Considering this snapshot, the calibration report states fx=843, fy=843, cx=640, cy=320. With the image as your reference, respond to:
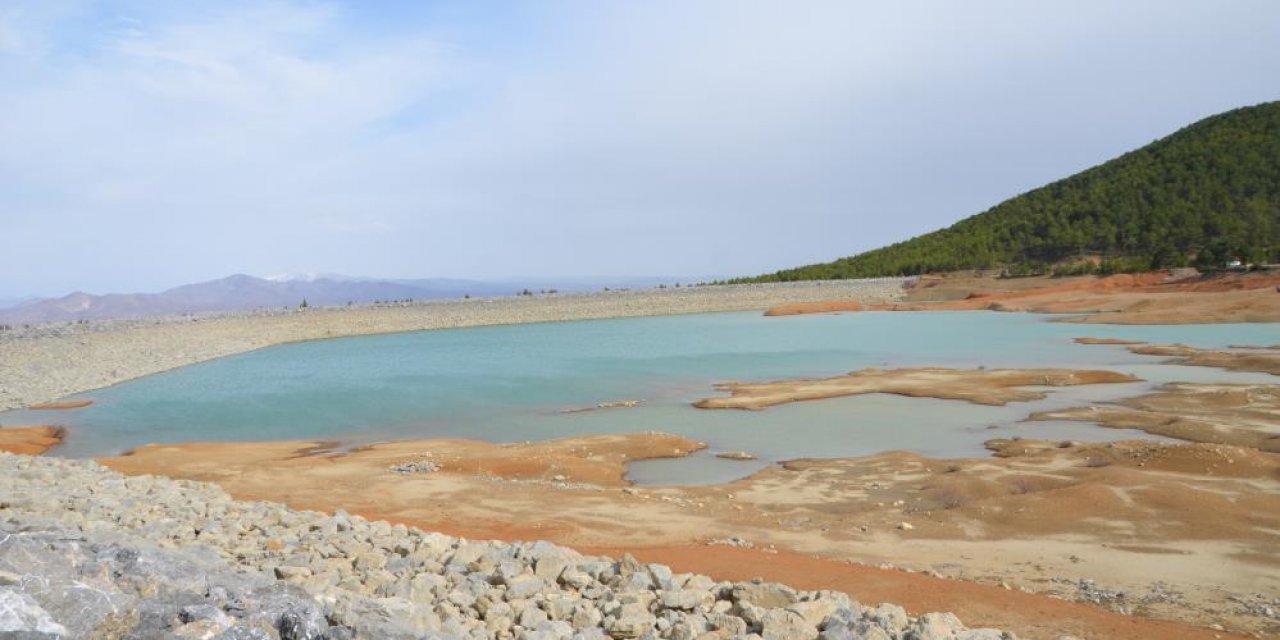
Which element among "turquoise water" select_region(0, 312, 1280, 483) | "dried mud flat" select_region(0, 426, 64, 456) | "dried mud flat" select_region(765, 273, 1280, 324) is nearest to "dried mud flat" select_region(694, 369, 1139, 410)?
"turquoise water" select_region(0, 312, 1280, 483)

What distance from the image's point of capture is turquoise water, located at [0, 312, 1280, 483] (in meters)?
18.5

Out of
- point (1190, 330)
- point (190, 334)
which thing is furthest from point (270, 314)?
point (1190, 330)

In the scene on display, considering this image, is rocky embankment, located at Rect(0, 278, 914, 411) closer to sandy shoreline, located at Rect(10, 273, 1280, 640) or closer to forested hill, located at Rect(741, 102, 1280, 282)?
sandy shoreline, located at Rect(10, 273, 1280, 640)

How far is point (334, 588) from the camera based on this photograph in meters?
6.04

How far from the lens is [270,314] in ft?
175

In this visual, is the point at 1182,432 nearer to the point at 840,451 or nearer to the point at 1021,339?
the point at 840,451

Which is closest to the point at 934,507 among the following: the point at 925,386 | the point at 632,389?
the point at 925,386

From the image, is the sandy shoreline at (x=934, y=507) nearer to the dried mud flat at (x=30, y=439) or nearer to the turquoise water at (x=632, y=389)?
the dried mud flat at (x=30, y=439)

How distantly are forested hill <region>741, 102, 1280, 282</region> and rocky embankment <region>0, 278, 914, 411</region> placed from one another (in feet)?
52.5

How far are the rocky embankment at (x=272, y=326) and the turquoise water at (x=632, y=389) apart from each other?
2.08 meters

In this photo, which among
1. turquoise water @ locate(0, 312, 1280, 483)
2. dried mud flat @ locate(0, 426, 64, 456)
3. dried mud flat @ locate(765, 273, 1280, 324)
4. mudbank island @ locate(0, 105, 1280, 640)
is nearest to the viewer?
mudbank island @ locate(0, 105, 1280, 640)

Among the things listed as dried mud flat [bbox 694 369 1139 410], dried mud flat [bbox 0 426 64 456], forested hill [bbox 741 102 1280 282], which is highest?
forested hill [bbox 741 102 1280 282]

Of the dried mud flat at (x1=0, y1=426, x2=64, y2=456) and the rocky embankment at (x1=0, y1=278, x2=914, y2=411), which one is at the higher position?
the rocky embankment at (x1=0, y1=278, x2=914, y2=411)

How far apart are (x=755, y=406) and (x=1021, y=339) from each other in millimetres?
19078
